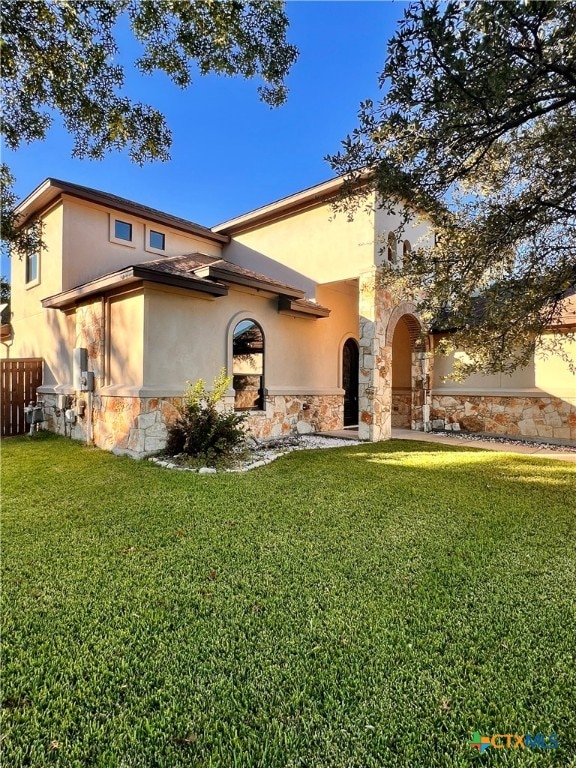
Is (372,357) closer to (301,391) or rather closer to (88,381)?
(301,391)

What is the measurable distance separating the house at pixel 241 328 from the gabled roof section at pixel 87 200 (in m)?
0.05

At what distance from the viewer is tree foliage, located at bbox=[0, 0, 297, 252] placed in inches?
214

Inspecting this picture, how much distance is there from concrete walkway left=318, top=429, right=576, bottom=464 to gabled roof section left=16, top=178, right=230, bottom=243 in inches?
365

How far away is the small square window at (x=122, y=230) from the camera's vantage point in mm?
12820

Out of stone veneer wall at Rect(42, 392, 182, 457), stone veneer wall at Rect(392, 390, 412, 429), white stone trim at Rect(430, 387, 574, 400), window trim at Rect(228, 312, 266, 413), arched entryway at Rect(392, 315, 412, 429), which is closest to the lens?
stone veneer wall at Rect(42, 392, 182, 457)

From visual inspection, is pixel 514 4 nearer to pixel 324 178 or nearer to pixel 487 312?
pixel 487 312

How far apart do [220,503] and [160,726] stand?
12.3 ft

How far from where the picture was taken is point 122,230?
13023 mm

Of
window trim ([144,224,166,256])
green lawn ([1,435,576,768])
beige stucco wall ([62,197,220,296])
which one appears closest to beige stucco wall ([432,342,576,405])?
green lawn ([1,435,576,768])

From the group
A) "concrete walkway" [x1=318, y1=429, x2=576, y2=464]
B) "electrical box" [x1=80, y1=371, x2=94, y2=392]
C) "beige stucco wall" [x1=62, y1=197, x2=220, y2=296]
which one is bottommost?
"concrete walkway" [x1=318, y1=429, x2=576, y2=464]

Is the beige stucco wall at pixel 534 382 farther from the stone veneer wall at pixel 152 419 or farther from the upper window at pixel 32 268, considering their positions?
the upper window at pixel 32 268

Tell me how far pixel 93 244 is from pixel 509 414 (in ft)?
47.5

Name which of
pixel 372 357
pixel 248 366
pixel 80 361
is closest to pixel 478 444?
pixel 372 357

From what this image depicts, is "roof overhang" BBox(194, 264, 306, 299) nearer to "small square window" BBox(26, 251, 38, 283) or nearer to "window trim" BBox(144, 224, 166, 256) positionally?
"window trim" BBox(144, 224, 166, 256)
